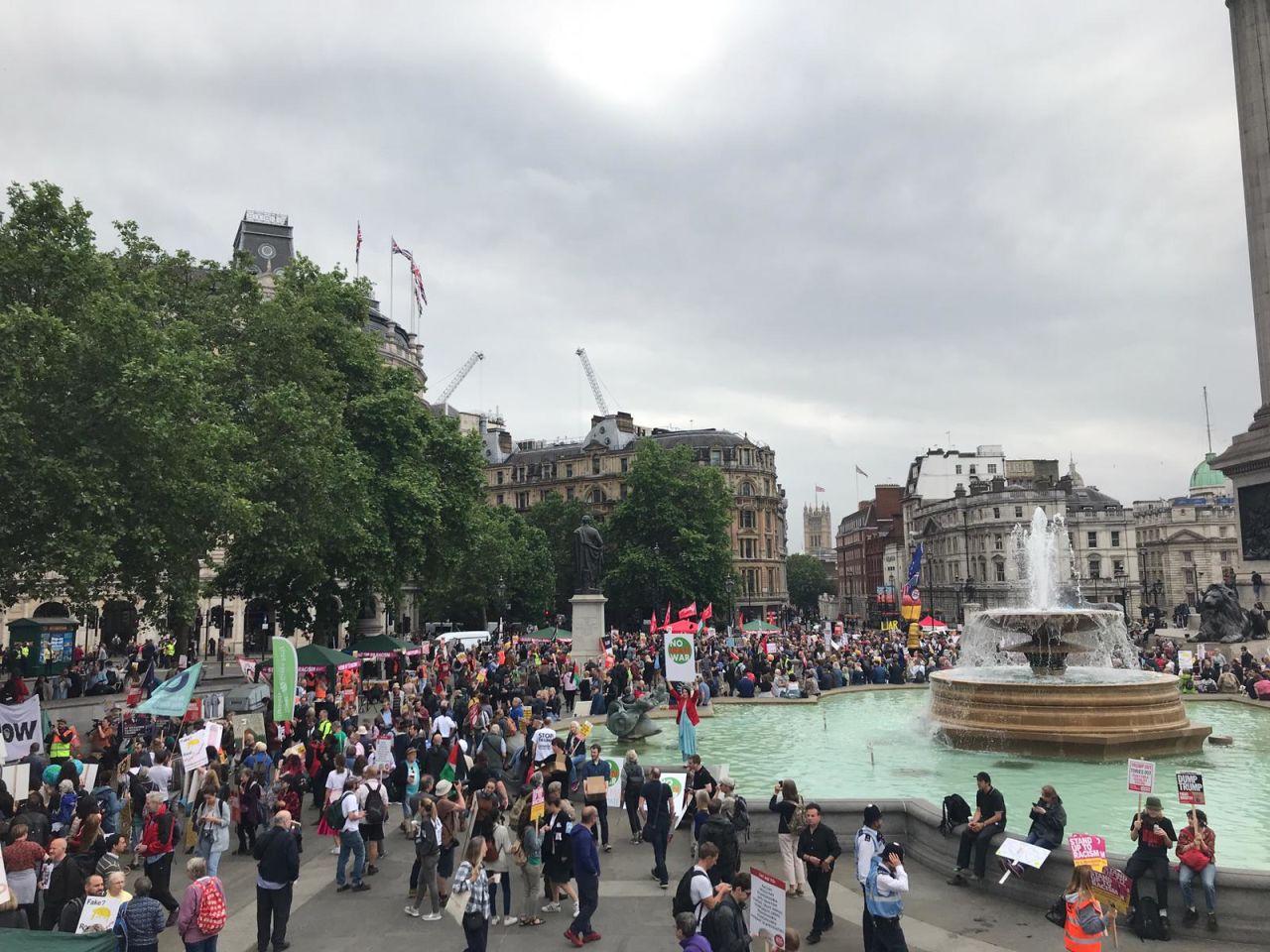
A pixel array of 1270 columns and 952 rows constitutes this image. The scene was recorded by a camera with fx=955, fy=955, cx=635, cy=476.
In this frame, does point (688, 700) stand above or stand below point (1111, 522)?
below

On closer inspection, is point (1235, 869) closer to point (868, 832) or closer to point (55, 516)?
point (868, 832)

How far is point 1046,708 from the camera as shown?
57.3 feet

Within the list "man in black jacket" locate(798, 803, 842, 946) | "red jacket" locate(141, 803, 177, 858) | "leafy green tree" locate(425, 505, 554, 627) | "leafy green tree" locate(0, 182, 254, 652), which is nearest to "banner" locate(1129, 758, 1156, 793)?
"man in black jacket" locate(798, 803, 842, 946)

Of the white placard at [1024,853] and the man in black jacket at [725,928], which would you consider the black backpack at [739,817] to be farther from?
the man in black jacket at [725,928]

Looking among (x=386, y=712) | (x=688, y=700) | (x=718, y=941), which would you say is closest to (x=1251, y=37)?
(x=688, y=700)

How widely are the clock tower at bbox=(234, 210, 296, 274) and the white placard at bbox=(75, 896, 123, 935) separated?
66.6 meters

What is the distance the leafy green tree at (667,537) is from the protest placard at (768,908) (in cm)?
→ 5821

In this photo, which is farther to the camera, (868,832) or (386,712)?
(386,712)

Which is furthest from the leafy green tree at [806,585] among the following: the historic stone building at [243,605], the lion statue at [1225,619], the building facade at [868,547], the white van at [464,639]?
the lion statue at [1225,619]

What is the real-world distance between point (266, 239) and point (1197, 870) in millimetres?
73015

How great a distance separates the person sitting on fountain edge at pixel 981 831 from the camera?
35.1ft

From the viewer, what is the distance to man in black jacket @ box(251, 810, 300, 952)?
9.82 m

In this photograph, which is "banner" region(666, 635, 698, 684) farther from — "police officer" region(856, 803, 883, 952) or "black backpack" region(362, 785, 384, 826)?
"police officer" region(856, 803, 883, 952)

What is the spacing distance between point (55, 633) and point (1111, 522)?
102 m
